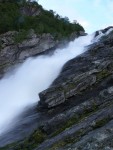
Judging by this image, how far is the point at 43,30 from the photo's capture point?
80.1 m

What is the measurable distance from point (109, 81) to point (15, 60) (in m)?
32.2

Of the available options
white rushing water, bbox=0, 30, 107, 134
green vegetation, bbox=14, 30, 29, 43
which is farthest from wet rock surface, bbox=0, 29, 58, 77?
white rushing water, bbox=0, 30, 107, 134

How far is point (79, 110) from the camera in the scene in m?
→ 33.2

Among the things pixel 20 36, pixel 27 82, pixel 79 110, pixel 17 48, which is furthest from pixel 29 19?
pixel 79 110

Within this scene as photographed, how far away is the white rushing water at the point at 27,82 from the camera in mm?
48891

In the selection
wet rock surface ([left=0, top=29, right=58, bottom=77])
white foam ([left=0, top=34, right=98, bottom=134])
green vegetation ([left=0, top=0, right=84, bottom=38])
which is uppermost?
green vegetation ([left=0, top=0, right=84, bottom=38])

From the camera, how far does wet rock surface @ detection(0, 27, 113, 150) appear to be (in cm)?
2205

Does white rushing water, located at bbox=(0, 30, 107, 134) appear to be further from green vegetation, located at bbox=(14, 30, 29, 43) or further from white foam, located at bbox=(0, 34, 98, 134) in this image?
green vegetation, located at bbox=(14, 30, 29, 43)

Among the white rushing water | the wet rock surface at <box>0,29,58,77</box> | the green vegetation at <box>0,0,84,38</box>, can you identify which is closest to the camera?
the white rushing water

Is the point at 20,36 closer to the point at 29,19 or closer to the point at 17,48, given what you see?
the point at 17,48

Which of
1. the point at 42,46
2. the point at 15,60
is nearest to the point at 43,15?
the point at 42,46

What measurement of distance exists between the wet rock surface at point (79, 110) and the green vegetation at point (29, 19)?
25.5m

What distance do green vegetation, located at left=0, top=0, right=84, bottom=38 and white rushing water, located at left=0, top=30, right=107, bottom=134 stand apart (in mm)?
7633

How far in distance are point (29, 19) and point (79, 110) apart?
53717 millimetres
